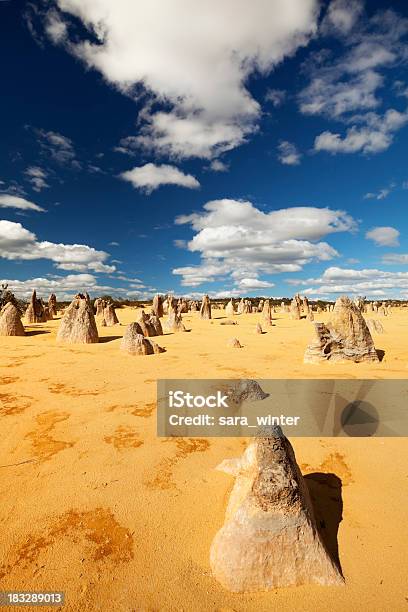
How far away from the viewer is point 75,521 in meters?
3.16

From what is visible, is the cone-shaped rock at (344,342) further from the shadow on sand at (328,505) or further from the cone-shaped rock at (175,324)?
the cone-shaped rock at (175,324)

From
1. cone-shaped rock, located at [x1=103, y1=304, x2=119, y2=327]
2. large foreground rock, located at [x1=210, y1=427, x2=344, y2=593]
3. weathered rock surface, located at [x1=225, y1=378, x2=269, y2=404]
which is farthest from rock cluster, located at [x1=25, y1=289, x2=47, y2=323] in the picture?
large foreground rock, located at [x1=210, y1=427, x2=344, y2=593]

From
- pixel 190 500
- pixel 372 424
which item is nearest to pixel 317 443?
pixel 372 424

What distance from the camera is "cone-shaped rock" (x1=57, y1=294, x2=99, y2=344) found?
13.6 meters

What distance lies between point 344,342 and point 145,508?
26.3 ft

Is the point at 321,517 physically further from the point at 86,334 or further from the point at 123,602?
the point at 86,334

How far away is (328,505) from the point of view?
336 centimetres

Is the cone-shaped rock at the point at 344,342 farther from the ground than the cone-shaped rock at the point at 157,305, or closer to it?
closer to it

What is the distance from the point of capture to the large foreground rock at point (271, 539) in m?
2.49

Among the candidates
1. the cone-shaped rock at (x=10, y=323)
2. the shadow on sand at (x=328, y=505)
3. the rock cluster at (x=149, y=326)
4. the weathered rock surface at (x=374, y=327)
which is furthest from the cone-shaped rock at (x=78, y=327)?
the weathered rock surface at (x=374, y=327)

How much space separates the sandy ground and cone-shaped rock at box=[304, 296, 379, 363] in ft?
16.3

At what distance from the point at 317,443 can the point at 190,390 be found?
9.99ft

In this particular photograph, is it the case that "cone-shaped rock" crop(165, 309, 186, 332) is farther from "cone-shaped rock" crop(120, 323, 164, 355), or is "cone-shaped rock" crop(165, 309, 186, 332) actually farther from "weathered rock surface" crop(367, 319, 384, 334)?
"weathered rock surface" crop(367, 319, 384, 334)

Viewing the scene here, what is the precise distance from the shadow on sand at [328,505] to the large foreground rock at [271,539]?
0.31 meters
